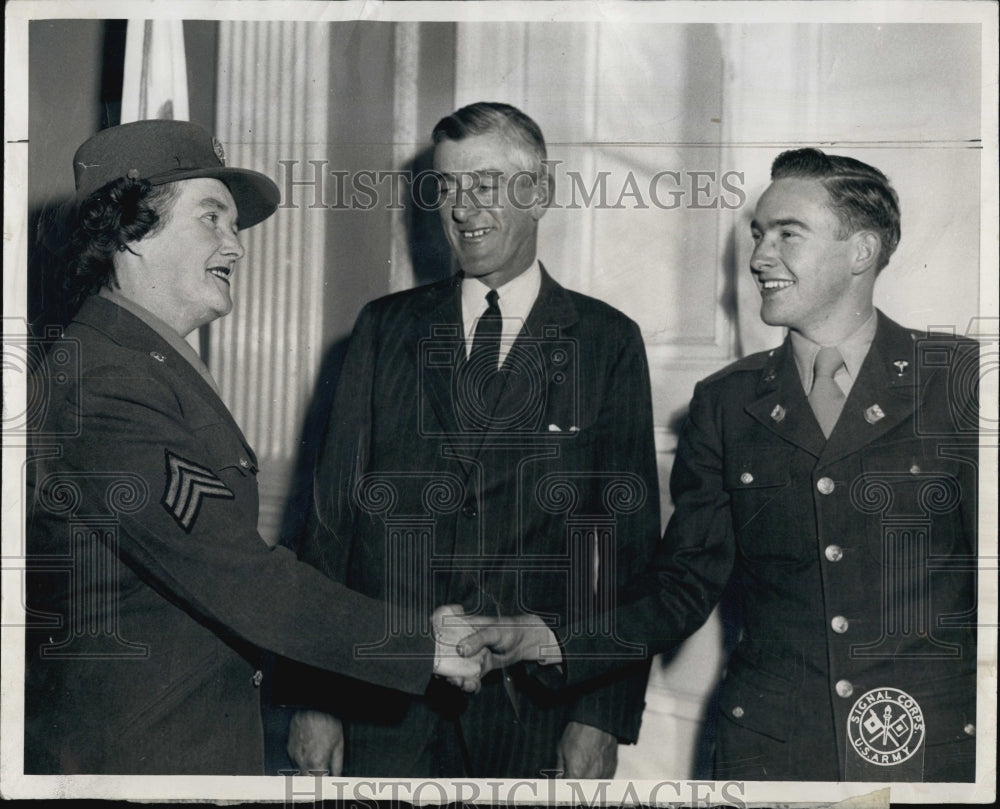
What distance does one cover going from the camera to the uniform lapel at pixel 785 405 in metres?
2.34

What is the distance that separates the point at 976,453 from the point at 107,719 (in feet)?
6.43

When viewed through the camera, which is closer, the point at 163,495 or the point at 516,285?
the point at 163,495

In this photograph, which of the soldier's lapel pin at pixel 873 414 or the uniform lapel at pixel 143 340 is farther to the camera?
the soldier's lapel pin at pixel 873 414

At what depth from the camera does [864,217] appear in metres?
2.36

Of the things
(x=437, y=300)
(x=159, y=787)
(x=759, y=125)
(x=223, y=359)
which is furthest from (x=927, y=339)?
(x=159, y=787)

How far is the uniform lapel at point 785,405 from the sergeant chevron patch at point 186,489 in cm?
114

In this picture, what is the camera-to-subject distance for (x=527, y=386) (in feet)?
7.77

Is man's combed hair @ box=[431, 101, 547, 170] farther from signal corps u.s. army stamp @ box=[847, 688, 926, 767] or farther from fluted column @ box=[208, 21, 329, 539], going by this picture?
signal corps u.s. army stamp @ box=[847, 688, 926, 767]

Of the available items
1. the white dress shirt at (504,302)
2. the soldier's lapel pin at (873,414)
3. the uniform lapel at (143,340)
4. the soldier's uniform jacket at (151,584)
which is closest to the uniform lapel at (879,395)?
the soldier's lapel pin at (873,414)

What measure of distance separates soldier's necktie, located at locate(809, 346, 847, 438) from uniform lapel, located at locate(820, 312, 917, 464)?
0.02 meters

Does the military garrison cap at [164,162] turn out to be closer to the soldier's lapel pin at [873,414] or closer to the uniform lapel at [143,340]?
the uniform lapel at [143,340]

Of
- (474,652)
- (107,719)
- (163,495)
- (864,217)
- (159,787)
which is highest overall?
(864,217)

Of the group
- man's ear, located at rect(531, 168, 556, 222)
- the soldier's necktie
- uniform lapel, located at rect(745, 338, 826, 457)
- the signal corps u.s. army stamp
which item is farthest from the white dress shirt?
the signal corps u.s. army stamp

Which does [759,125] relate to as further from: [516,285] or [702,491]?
[702,491]
